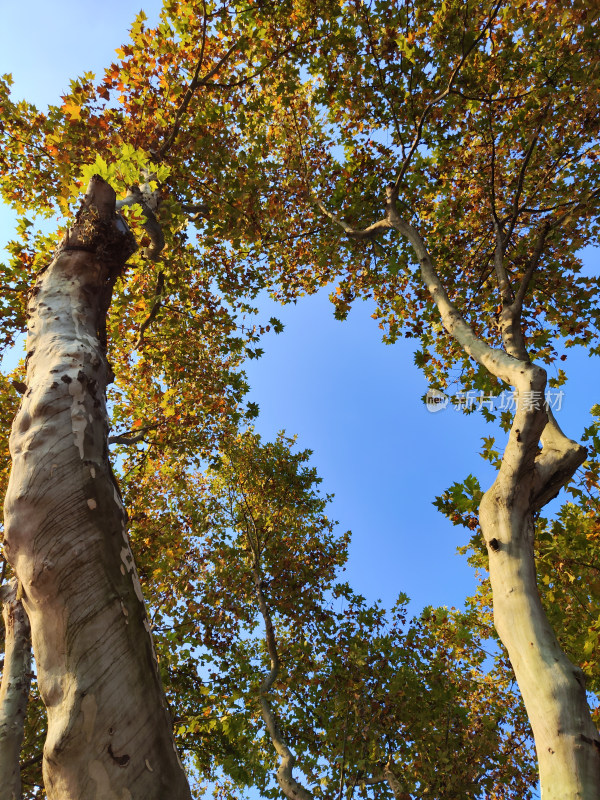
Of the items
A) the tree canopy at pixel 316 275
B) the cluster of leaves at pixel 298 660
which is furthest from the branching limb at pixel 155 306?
the cluster of leaves at pixel 298 660

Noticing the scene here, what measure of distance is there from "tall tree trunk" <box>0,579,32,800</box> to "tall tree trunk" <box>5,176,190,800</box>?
11.0 ft

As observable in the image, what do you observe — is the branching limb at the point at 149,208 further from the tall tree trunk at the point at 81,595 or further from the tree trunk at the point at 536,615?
the tree trunk at the point at 536,615

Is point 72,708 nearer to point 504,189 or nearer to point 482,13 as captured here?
point 482,13

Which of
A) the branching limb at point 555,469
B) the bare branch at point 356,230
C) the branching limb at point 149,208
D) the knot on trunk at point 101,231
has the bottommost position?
the branching limb at point 555,469

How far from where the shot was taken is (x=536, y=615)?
3.04 metres

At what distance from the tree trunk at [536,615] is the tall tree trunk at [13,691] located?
5012mm

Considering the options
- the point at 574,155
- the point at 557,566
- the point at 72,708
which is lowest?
the point at 72,708

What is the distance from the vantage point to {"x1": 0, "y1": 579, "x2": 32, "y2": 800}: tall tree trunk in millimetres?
4496

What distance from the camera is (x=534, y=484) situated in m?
3.75

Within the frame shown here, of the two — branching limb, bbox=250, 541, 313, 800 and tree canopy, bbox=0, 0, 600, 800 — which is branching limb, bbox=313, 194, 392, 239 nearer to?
tree canopy, bbox=0, 0, 600, 800

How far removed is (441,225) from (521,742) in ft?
37.3

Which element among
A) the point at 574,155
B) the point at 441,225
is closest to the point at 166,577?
the point at 441,225

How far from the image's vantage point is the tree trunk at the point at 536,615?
2475mm

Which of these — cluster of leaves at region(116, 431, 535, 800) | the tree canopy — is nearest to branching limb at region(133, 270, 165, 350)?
the tree canopy
